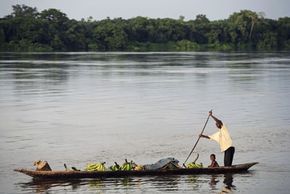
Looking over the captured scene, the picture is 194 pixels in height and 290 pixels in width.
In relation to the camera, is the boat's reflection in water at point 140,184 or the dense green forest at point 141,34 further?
the dense green forest at point 141,34

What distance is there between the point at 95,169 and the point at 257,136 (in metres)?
10.2

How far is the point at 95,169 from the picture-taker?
19141 mm

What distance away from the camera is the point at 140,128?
96.9 feet

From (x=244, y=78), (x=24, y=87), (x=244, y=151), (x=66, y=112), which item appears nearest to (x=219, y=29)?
(x=244, y=78)

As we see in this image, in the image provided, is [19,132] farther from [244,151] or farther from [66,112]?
[244,151]

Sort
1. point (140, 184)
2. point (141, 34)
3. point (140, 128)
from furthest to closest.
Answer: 1. point (141, 34)
2. point (140, 128)
3. point (140, 184)

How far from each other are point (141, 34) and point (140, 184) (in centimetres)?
13187

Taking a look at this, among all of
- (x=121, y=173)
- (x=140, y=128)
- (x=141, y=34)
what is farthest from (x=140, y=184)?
(x=141, y=34)

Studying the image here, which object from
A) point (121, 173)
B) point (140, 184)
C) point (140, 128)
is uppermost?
point (121, 173)

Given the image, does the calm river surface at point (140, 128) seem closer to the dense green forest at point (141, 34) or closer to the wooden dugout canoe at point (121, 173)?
the wooden dugout canoe at point (121, 173)

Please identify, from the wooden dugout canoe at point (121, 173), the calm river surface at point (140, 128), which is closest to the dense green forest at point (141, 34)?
the calm river surface at point (140, 128)

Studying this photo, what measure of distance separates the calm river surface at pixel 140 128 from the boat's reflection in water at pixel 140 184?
0.09 feet

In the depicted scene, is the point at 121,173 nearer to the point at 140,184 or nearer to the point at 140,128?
the point at 140,184

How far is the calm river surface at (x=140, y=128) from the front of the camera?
19188 millimetres
